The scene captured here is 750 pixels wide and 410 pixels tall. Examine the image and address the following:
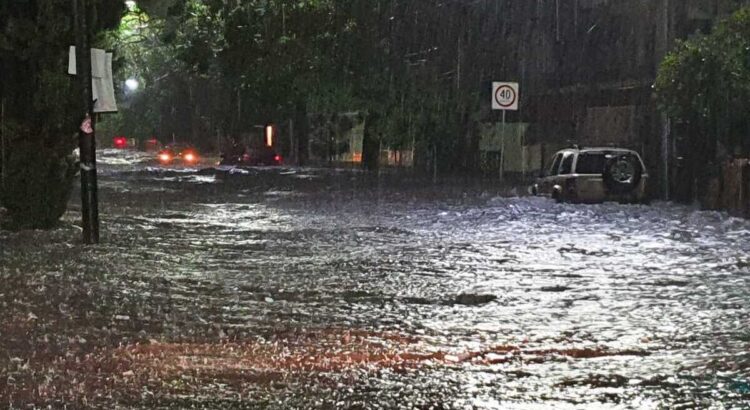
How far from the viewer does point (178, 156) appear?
2259 inches

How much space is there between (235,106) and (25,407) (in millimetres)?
52694

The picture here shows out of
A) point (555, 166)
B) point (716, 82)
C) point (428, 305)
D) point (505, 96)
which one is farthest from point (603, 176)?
point (428, 305)

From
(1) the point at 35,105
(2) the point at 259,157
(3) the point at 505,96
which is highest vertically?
(3) the point at 505,96

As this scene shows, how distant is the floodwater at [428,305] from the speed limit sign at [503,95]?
3676 mm

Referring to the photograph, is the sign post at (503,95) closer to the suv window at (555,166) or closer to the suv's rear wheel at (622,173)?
the suv window at (555,166)

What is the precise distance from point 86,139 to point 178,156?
4323 centimetres

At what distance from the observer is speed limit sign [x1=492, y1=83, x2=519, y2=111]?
23.1 metres

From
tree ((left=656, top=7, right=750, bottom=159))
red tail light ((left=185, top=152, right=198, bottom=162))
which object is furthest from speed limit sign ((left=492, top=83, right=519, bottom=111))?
red tail light ((left=185, top=152, right=198, bottom=162))

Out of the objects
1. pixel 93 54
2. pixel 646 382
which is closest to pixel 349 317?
pixel 646 382

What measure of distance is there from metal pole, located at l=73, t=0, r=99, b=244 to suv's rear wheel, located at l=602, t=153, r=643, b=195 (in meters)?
11.4

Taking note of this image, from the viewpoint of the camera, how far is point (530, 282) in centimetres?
1182

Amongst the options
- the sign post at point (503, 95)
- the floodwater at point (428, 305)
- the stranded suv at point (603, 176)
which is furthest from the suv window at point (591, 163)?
the sign post at point (503, 95)

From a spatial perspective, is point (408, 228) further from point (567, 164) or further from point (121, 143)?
point (121, 143)

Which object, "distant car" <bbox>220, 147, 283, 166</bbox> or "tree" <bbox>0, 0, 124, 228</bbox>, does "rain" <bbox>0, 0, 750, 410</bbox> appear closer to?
"tree" <bbox>0, 0, 124, 228</bbox>
